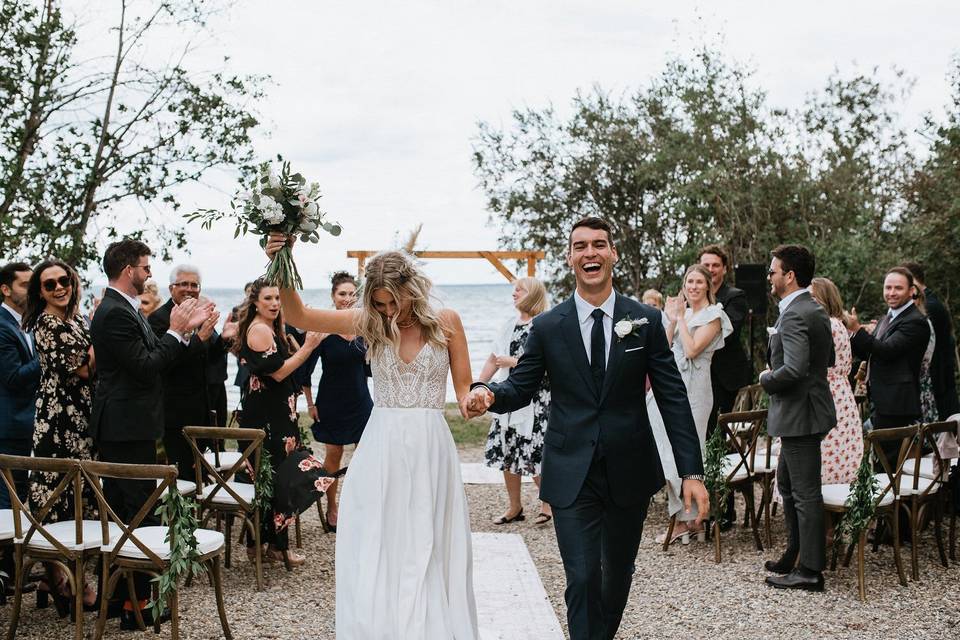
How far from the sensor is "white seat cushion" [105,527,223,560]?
4.28 meters

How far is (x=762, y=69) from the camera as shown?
13703mm

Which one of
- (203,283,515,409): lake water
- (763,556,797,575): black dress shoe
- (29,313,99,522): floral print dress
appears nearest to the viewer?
(29,313,99,522): floral print dress

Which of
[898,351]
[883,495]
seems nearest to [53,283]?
[883,495]

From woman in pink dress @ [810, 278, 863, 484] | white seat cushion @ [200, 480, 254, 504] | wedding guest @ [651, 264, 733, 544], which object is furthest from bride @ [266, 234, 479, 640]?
woman in pink dress @ [810, 278, 863, 484]

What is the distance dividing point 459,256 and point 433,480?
11.7 meters

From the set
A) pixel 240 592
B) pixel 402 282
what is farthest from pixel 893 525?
pixel 240 592

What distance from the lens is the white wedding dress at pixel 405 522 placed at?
3.71 m

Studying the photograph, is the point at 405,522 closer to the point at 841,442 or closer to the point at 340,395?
the point at 340,395

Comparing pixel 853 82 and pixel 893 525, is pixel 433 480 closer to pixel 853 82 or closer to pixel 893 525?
pixel 893 525

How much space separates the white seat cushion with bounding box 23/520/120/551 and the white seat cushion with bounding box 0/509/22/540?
0.07 m

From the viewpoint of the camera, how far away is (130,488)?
4824 mm

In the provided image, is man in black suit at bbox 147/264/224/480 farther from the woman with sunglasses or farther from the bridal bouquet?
the bridal bouquet

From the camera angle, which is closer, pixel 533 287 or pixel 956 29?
pixel 533 287

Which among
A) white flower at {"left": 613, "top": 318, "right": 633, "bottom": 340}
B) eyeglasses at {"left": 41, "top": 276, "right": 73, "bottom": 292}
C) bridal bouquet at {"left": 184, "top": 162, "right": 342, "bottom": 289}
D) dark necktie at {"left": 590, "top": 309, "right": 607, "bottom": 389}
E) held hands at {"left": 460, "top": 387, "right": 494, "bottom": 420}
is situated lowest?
held hands at {"left": 460, "top": 387, "right": 494, "bottom": 420}
